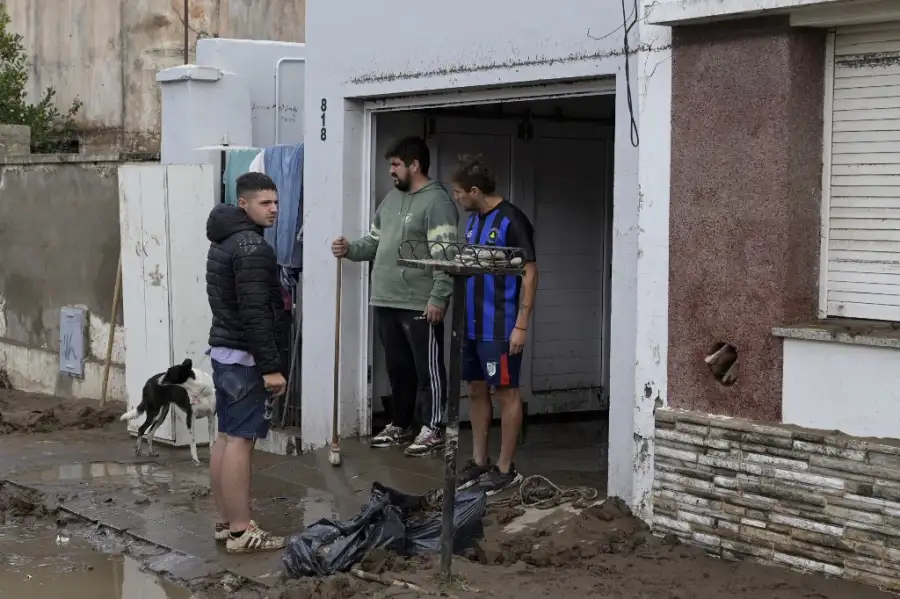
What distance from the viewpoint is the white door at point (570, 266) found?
32.7ft

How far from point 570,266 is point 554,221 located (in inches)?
17.0

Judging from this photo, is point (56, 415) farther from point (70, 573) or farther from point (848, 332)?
point (848, 332)

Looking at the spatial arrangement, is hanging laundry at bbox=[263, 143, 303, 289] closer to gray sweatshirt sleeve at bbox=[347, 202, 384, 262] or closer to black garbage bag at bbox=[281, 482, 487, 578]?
gray sweatshirt sleeve at bbox=[347, 202, 384, 262]

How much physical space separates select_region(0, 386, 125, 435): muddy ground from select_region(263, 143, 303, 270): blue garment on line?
261 centimetres

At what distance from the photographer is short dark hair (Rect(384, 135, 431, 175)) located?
27.8 ft

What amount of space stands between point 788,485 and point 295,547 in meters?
2.37

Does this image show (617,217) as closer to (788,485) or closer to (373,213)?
(788,485)

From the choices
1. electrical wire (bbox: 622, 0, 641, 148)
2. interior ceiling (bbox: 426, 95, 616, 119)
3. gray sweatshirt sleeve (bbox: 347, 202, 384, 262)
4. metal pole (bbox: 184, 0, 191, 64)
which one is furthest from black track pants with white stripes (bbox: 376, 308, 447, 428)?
metal pole (bbox: 184, 0, 191, 64)

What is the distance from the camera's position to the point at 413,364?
8758 millimetres

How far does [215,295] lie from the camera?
661 cm

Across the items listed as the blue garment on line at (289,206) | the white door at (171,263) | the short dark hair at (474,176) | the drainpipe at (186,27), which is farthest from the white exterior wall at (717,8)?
the drainpipe at (186,27)

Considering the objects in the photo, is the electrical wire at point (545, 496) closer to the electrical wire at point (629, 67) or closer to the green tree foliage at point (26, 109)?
the electrical wire at point (629, 67)

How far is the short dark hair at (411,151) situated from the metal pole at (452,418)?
118 inches

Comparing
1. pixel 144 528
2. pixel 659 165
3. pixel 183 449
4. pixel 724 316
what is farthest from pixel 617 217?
pixel 183 449
